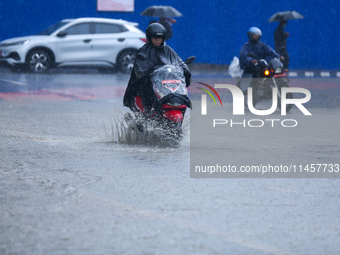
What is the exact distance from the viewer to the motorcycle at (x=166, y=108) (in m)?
7.70

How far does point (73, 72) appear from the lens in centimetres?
2377

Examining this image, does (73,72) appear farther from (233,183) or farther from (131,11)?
(233,183)

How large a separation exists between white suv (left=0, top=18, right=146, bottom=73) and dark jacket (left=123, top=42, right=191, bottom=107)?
1363 centimetres

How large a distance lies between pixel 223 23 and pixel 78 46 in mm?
7593

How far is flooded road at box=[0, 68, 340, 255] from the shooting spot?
3.99 m

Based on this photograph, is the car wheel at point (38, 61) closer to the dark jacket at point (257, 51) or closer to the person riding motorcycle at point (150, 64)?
the dark jacket at point (257, 51)

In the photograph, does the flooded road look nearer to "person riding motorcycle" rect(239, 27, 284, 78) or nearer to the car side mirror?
"person riding motorcycle" rect(239, 27, 284, 78)

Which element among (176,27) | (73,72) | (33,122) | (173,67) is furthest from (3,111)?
(176,27)

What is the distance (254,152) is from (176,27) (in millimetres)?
19627

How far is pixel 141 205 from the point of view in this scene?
4930 mm

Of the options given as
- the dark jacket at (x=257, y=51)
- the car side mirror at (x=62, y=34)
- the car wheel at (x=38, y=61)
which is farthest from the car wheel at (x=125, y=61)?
the dark jacket at (x=257, y=51)

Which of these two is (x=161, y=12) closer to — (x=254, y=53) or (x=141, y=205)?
(x=254, y=53)

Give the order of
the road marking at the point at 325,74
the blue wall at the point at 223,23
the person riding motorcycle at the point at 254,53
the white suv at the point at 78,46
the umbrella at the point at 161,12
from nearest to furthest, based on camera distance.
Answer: the person riding motorcycle at the point at 254,53 → the white suv at the point at 78,46 → the umbrella at the point at 161,12 → the road marking at the point at 325,74 → the blue wall at the point at 223,23

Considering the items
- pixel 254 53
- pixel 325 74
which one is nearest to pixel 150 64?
pixel 254 53
